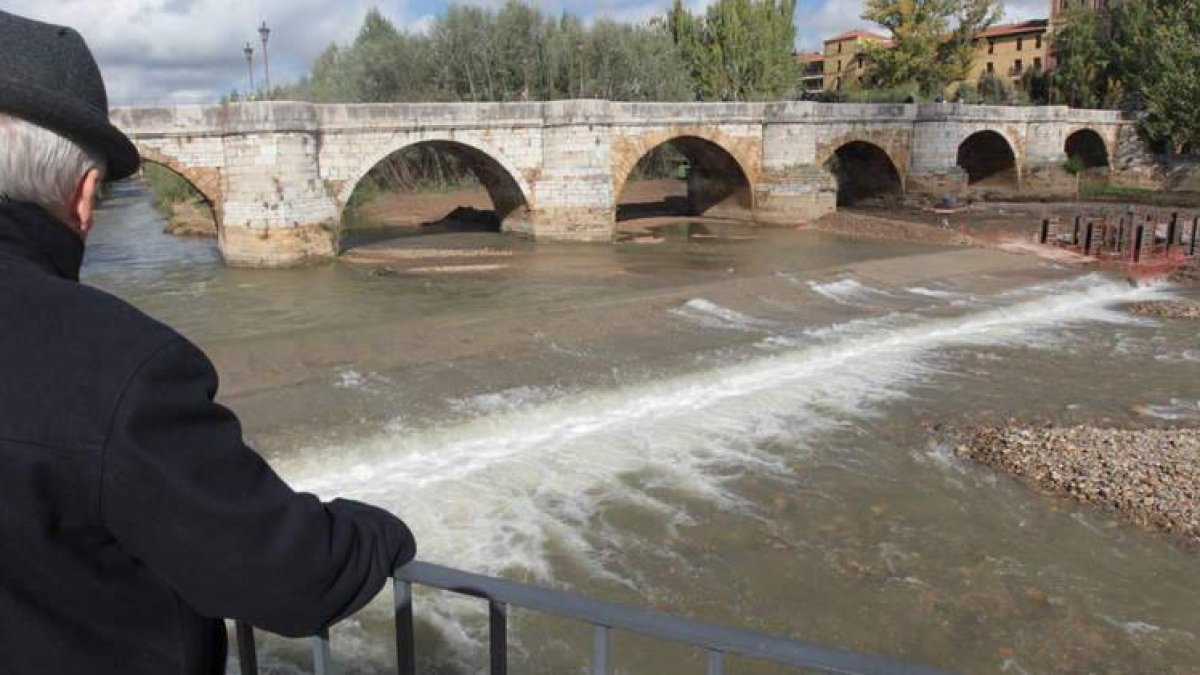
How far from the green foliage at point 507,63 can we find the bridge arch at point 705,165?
7.22 meters

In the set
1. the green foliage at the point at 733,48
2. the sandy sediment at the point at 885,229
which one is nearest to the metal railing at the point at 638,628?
the sandy sediment at the point at 885,229

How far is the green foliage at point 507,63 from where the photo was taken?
35.6 metres

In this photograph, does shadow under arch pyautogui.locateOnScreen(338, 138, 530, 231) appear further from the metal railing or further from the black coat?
the black coat

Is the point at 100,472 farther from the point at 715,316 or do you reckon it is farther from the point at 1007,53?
the point at 1007,53

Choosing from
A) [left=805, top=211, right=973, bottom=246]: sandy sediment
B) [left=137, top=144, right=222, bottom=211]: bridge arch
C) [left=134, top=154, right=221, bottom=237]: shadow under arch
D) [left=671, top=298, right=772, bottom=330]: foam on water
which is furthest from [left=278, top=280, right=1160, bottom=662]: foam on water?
[left=134, top=154, right=221, bottom=237]: shadow under arch

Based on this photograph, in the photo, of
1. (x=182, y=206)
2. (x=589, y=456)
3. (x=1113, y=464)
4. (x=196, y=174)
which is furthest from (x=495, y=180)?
(x=1113, y=464)

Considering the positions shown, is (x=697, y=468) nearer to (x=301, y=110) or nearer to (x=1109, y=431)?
(x=1109, y=431)

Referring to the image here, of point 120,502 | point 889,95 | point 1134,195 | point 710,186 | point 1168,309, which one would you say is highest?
point 889,95

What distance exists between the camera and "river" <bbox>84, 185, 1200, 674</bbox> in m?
6.23

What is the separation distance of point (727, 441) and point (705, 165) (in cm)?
2307

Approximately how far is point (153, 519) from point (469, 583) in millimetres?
641

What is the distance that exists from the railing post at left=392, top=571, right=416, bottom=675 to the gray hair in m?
0.96

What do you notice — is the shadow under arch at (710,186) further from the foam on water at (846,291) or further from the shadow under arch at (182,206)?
the shadow under arch at (182,206)

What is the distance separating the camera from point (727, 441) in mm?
9742
